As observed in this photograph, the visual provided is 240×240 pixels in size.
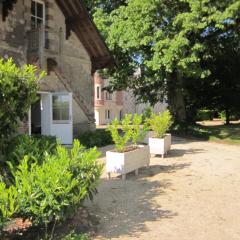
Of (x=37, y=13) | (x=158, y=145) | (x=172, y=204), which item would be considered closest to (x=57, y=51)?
(x=37, y=13)

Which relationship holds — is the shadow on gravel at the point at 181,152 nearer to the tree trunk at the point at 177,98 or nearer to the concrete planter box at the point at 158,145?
the concrete planter box at the point at 158,145

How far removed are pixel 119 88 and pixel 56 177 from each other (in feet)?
70.1

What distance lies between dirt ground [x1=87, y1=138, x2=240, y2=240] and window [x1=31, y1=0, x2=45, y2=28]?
8855 millimetres

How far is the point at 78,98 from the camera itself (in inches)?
722

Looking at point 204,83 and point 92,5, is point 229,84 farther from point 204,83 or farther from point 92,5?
point 92,5

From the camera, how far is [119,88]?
26047 mm

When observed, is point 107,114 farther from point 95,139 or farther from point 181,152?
point 181,152

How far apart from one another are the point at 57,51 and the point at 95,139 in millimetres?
4313

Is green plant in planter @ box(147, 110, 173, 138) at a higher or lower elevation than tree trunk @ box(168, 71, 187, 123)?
lower

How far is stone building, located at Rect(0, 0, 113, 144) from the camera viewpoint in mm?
15452

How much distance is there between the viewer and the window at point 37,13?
16.9 m

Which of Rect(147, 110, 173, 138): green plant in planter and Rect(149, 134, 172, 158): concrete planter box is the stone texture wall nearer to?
Rect(147, 110, 173, 138): green plant in planter

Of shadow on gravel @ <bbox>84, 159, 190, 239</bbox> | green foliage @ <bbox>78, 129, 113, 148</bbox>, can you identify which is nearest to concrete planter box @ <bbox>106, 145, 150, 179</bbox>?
shadow on gravel @ <bbox>84, 159, 190, 239</bbox>

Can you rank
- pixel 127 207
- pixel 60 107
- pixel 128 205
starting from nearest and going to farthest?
1. pixel 127 207
2. pixel 128 205
3. pixel 60 107
